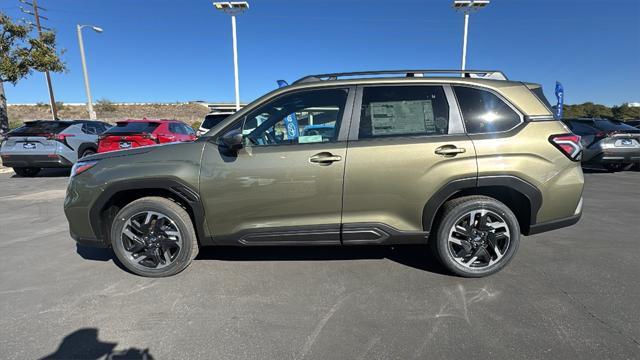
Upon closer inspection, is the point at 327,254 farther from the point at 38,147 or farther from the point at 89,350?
the point at 38,147

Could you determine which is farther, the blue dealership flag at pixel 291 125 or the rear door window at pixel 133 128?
the rear door window at pixel 133 128

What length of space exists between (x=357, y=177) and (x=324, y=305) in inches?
44.4

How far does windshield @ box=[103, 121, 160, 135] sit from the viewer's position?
337 inches

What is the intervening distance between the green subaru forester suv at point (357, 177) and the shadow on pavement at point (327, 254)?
0.52 metres

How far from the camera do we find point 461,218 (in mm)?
3225

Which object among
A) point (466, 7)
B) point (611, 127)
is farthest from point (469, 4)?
point (611, 127)

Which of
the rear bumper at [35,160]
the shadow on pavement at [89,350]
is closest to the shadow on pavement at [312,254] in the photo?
the shadow on pavement at [89,350]

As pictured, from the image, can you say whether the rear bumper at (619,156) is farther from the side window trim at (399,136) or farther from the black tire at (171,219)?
the black tire at (171,219)

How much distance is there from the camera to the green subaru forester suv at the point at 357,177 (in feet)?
10.2

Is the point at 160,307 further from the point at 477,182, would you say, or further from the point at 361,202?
the point at 477,182

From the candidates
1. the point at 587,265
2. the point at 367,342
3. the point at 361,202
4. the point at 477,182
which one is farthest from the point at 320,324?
the point at 587,265

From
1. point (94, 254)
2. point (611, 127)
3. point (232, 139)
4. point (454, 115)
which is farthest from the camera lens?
point (611, 127)

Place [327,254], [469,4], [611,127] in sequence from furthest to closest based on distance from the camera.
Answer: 1. [469,4]
2. [611,127]
3. [327,254]

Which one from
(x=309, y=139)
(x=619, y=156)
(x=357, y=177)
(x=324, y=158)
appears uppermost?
(x=309, y=139)
